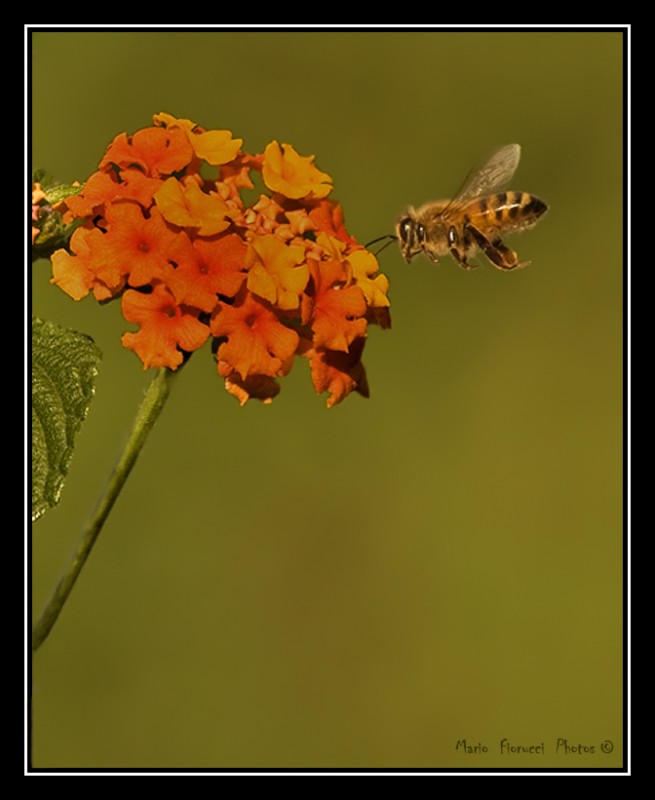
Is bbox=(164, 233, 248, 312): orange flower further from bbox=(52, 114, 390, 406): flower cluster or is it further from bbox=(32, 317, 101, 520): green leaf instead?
bbox=(32, 317, 101, 520): green leaf

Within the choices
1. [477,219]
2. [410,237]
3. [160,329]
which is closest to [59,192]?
[160,329]

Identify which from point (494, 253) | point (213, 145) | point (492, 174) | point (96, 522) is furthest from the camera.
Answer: point (492, 174)

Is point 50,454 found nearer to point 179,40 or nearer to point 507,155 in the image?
point 507,155

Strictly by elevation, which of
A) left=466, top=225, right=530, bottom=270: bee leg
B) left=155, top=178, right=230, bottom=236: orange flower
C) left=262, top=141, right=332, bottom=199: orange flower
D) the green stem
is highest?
left=262, top=141, right=332, bottom=199: orange flower

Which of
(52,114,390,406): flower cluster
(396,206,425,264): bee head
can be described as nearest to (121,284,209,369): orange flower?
(52,114,390,406): flower cluster

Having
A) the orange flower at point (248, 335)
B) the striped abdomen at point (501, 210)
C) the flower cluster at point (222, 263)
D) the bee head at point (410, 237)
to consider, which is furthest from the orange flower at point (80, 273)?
the striped abdomen at point (501, 210)

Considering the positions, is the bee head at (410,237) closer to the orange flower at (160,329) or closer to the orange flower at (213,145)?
the orange flower at (213,145)

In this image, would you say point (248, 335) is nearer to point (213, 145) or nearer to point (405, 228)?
point (213, 145)
